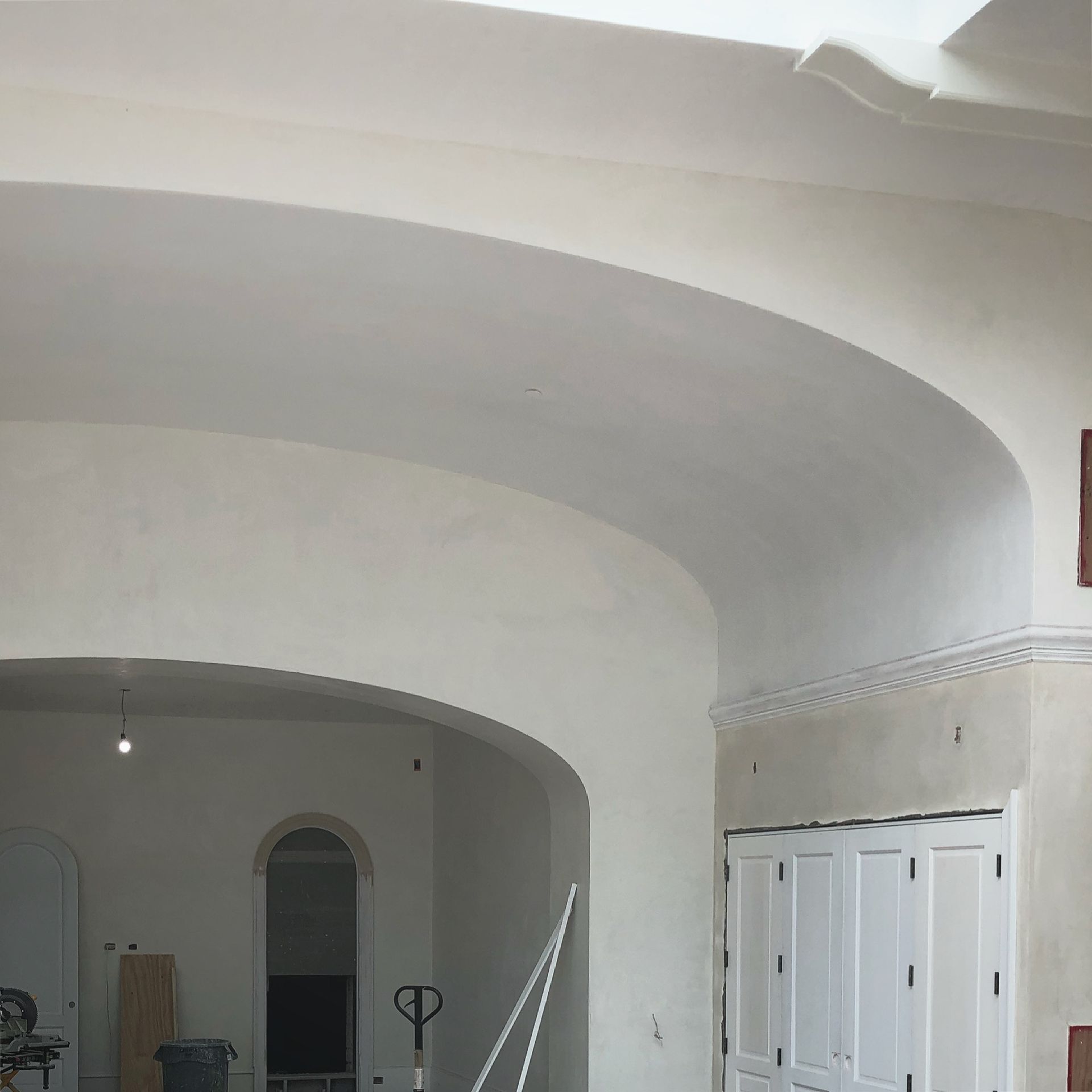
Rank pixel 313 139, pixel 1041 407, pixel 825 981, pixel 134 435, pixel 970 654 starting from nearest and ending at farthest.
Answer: pixel 313 139
pixel 1041 407
pixel 970 654
pixel 825 981
pixel 134 435

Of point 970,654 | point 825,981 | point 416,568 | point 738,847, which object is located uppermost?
point 416,568

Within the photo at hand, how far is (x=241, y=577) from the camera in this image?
25.3ft

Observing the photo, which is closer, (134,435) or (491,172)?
(491,172)

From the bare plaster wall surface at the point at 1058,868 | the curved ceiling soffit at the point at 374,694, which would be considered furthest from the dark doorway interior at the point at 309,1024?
the bare plaster wall surface at the point at 1058,868

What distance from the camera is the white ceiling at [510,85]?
4.27 meters

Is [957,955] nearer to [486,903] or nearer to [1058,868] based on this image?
[1058,868]

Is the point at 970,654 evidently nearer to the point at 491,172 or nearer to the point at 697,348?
the point at 697,348

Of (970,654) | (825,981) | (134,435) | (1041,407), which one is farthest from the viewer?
(134,435)

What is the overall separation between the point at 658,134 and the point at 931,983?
3.57 metres

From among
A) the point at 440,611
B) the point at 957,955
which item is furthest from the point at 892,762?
the point at 440,611

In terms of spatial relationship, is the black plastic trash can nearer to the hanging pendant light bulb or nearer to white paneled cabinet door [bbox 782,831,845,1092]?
the hanging pendant light bulb

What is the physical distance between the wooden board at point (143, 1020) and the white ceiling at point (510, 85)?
968cm

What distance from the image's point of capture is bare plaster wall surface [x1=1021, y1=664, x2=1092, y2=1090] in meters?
5.17

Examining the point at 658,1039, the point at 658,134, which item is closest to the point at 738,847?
the point at 658,1039
